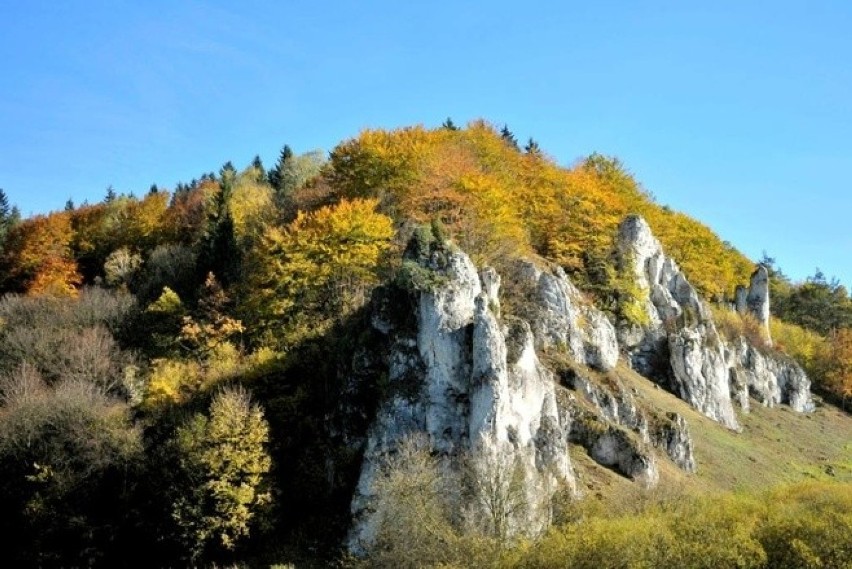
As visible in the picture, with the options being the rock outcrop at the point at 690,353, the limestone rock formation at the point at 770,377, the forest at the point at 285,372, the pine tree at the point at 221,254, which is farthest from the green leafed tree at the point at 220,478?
the limestone rock formation at the point at 770,377

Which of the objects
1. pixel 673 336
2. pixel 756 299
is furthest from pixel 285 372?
pixel 756 299

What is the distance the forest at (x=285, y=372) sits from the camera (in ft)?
102

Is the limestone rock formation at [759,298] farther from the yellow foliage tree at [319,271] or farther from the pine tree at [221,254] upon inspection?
the pine tree at [221,254]

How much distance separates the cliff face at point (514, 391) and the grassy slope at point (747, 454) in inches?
73.7

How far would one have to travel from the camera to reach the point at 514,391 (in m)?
39.3

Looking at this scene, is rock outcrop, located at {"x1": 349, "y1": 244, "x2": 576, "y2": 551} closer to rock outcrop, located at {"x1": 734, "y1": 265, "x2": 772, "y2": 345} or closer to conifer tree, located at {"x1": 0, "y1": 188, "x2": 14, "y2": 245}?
rock outcrop, located at {"x1": 734, "y1": 265, "x2": 772, "y2": 345}

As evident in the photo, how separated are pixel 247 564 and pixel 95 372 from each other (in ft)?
78.3

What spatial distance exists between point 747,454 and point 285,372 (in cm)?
3843

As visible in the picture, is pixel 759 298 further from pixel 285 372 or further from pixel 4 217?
pixel 4 217

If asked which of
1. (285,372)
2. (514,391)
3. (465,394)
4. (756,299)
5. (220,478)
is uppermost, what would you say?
(756,299)

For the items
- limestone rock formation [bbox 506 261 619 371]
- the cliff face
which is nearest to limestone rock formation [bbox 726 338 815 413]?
limestone rock formation [bbox 506 261 619 371]

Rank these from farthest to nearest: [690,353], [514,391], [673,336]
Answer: [673,336]
[690,353]
[514,391]

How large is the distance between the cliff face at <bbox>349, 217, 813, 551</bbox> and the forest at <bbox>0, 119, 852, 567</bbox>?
1796 mm

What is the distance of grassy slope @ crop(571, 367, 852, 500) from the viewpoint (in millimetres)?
42969
